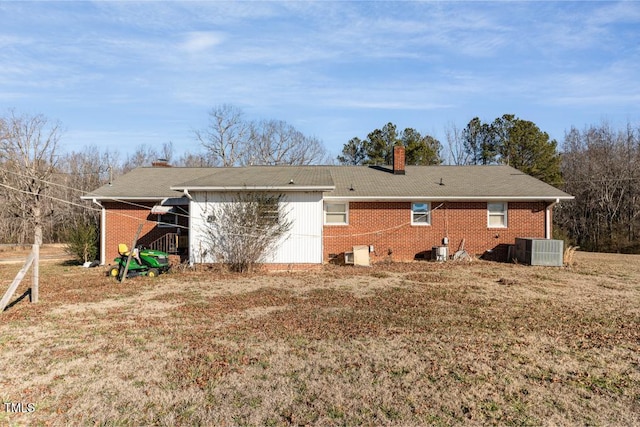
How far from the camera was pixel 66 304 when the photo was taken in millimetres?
9828

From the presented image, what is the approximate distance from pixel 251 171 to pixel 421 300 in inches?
456

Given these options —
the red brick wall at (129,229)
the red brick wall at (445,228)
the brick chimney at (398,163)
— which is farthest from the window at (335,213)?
the red brick wall at (129,229)

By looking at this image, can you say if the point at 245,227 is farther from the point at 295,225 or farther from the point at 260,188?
the point at 295,225

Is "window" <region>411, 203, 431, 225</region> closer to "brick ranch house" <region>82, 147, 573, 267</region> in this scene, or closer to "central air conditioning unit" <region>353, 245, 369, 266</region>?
"brick ranch house" <region>82, 147, 573, 267</region>

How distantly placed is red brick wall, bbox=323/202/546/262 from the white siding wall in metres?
2.16

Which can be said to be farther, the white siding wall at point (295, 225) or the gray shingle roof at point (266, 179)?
the white siding wall at point (295, 225)

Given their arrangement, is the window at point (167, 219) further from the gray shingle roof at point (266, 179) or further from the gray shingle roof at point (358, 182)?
the gray shingle roof at point (266, 179)

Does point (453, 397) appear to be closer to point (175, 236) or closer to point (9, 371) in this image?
point (9, 371)

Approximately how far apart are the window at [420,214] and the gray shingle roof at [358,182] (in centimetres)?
56

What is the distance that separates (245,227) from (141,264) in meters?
3.58

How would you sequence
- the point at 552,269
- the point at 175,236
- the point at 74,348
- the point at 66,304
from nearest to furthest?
the point at 74,348 → the point at 66,304 → the point at 552,269 → the point at 175,236

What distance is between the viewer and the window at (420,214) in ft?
59.4

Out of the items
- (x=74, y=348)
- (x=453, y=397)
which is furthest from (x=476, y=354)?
(x=74, y=348)
